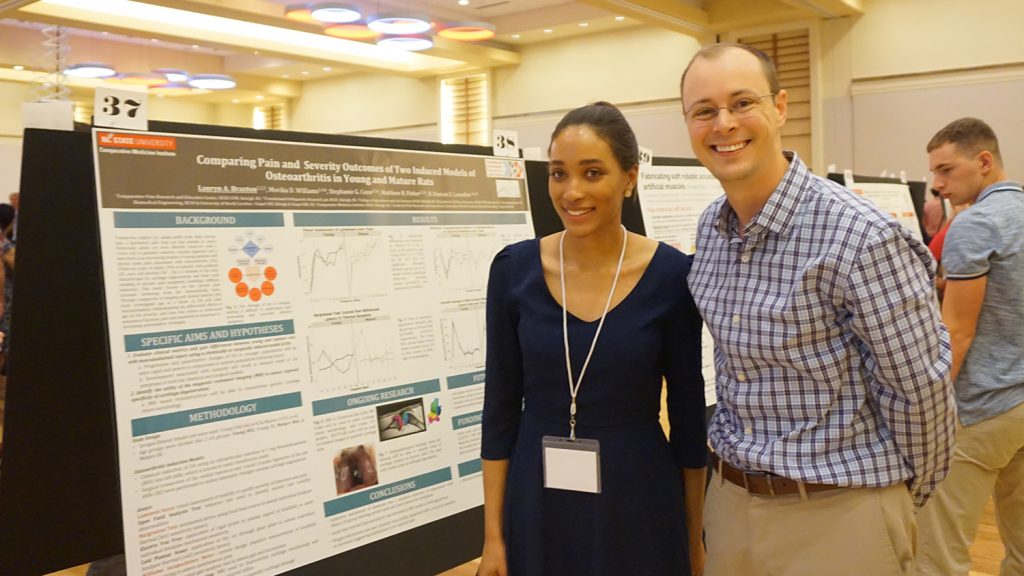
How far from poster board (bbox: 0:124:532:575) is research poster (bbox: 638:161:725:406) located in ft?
7.66

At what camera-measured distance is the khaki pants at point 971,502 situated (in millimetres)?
2770

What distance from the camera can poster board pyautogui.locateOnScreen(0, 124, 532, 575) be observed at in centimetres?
177

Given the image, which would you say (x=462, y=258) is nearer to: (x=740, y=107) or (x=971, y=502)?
(x=740, y=107)

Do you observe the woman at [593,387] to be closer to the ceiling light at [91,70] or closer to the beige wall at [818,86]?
the beige wall at [818,86]

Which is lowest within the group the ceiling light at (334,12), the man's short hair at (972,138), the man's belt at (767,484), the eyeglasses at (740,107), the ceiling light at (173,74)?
the man's belt at (767,484)

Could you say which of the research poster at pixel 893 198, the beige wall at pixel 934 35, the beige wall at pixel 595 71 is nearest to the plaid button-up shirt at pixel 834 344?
the research poster at pixel 893 198

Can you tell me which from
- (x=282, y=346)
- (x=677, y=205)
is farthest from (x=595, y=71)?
(x=282, y=346)

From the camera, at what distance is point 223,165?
204 centimetres

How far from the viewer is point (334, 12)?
816 centimetres

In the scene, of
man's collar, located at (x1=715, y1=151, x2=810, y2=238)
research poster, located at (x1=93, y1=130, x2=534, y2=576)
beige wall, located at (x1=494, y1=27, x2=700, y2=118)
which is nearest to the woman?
man's collar, located at (x1=715, y1=151, x2=810, y2=238)

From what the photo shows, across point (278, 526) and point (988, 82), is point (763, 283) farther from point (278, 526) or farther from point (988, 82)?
point (988, 82)

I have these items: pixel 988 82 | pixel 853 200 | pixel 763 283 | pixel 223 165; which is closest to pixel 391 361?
pixel 223 165

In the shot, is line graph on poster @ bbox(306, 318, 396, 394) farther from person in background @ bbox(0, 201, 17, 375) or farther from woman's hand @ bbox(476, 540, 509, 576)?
person in background @ bbox(0, 201, 17, 375)

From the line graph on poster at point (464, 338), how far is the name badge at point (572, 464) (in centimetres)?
84
